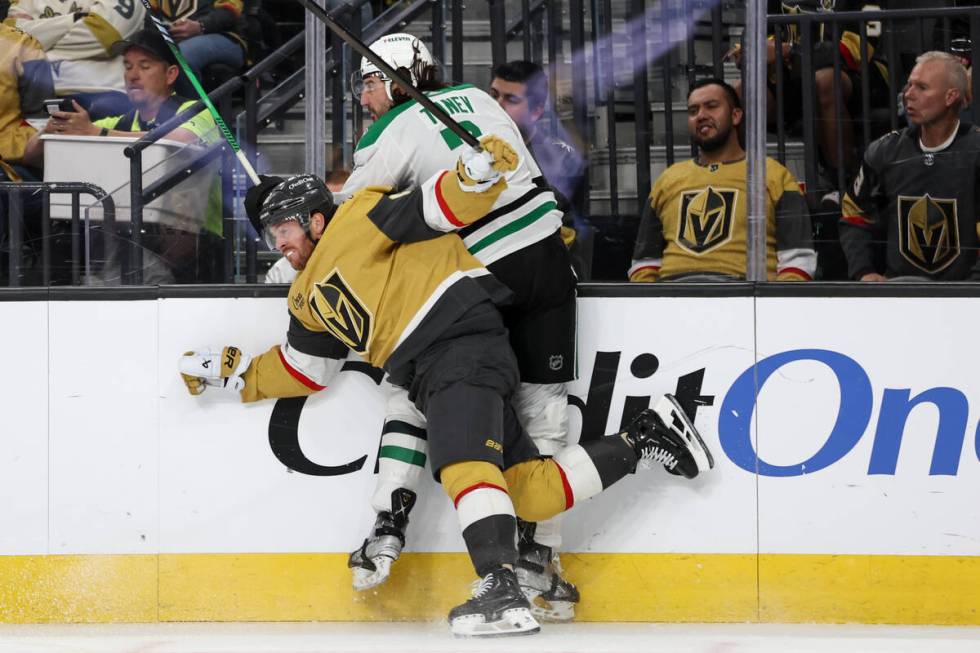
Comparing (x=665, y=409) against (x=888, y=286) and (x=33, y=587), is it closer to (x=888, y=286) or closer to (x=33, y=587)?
(x=888, y=286)

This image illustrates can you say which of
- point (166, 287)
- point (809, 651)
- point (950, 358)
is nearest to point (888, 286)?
point (950, 358)

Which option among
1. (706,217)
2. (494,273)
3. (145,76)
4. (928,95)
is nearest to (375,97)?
(494,273)

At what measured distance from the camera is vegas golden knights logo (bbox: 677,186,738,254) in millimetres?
3166

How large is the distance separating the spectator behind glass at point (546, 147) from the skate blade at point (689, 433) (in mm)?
369

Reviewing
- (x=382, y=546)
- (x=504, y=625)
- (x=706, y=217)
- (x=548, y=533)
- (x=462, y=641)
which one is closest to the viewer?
(x=504, y=625)

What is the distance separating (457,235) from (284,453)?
702 mm

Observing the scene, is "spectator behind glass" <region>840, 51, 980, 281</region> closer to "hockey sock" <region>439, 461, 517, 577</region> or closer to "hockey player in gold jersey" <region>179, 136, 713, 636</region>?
"hockey player in gold jersey" <region>179, 136, 713, 636</region>

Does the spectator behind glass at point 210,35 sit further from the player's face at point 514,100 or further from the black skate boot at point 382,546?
the black skate boot at point 382,546

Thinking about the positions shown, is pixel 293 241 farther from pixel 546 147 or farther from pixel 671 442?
pixel 671 442

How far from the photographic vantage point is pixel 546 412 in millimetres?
3100

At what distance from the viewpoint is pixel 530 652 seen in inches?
105

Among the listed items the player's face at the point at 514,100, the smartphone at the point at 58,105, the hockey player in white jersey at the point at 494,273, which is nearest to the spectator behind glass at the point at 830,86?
the player's face at the point at 514,100

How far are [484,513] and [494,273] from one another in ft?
1.85

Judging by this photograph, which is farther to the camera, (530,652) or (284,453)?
(284,453)
